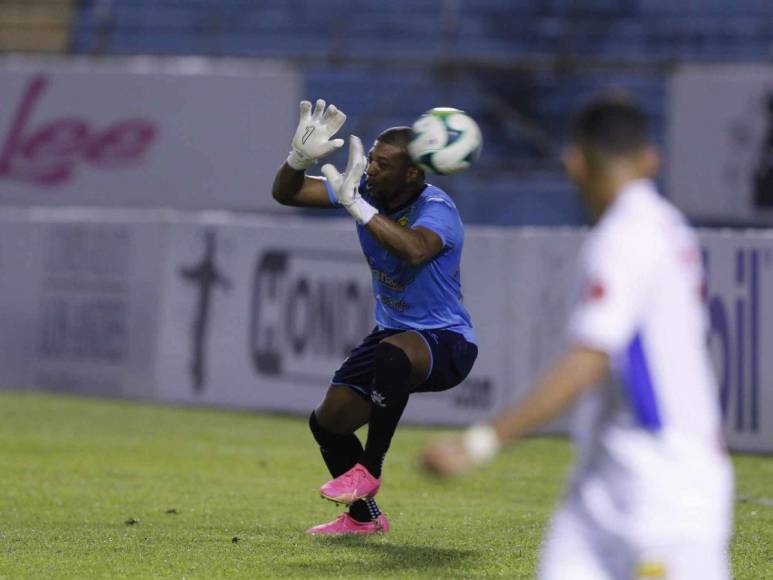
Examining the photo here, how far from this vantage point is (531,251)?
47.9ft

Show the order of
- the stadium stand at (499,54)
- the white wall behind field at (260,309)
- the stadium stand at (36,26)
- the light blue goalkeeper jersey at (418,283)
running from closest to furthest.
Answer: the light blue goalkeeper jersey at (418,283) < the white wall behind field at (260,309) < the stadium stand at (499,54) < the stadium stand at (36,26)

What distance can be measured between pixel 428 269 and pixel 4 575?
247 centimetres

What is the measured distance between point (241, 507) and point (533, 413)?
5.50m

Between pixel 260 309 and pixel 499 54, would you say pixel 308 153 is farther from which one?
pixel 499 54

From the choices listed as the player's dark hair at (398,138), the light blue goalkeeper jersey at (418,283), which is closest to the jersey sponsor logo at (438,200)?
the light blue goalkeeper jersey at (418,283)

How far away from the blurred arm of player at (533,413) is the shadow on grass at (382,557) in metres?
3.05

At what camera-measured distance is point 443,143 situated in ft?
22.8

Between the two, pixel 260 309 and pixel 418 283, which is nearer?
pixel 418 283

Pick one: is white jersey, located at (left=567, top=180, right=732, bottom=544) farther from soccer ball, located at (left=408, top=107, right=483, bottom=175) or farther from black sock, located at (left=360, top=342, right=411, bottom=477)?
black sock, located at (left=360, top=342, right=411, bottom=477)

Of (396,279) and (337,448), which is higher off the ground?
(396,279)

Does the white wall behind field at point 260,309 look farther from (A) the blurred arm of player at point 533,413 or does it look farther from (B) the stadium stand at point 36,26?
(A) the blurred arm of player at point 533,413

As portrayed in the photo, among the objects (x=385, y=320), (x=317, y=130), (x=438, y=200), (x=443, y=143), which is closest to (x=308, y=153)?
(x=317, y=130)

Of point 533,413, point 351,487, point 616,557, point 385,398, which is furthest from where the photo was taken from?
point 385,398

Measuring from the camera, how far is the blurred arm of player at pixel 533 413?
3.68 m
